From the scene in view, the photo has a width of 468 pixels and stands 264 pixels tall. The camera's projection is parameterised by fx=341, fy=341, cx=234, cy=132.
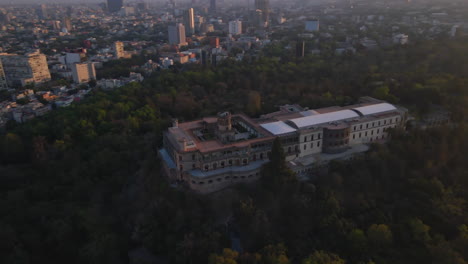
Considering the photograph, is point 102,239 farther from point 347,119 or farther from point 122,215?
point 347,119

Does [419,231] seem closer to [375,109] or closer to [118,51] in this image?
[375,109]

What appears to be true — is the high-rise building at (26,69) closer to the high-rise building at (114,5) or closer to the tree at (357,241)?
the tree at (357,241)

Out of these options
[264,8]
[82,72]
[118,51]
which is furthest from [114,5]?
[82,72]

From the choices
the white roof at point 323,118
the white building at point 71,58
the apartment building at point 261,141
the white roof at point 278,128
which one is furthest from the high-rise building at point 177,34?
the white roof at point 278,128

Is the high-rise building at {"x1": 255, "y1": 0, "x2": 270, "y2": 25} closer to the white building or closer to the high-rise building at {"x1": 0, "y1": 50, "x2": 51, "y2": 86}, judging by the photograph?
the white building

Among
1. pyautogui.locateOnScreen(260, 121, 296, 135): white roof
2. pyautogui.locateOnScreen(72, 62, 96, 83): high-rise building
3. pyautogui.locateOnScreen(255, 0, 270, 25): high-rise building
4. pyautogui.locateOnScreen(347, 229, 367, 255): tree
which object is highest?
pyautogui.locateOnScreen(255, 0, 270, 25): high-rise building

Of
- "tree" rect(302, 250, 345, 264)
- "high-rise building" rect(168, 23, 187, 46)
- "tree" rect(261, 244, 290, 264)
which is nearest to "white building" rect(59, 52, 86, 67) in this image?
"high-rise building" rect(168, 23, 187, 46)
